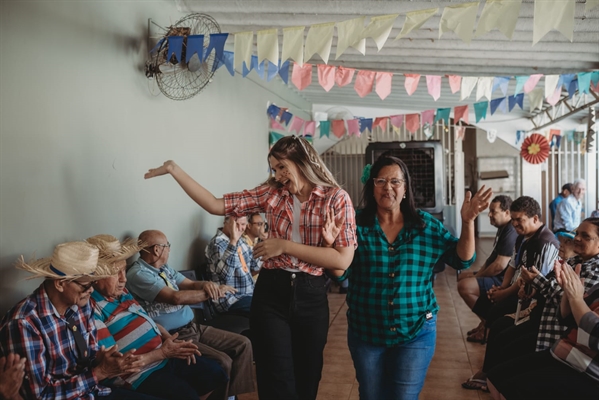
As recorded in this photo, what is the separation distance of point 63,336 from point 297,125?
662cm

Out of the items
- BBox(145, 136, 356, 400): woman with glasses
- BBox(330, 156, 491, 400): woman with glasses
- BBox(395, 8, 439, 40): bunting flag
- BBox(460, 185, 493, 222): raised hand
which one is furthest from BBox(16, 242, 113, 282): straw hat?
BBox(395, 8, 439, 40): bunting flag

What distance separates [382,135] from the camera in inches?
460

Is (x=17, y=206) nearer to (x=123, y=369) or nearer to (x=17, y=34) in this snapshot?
(x=17, y=34)

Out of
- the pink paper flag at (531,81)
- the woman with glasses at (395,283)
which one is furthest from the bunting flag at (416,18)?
the pink paper flag at (531,81)

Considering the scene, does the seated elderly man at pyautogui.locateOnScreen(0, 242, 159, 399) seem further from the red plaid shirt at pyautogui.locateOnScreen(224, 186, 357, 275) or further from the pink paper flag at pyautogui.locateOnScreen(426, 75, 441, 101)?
the pink paper flag at pyautogui.locateOnScreen(426, 75, 441, 101)

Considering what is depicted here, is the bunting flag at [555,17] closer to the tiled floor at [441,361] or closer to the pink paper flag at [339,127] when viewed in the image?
the tiled floor at [441,361]

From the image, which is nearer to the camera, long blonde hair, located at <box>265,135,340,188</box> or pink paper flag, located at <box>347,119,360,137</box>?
long blonde hair, located at <box>265,135,340,188</box>

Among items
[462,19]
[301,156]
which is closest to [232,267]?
[301,156]

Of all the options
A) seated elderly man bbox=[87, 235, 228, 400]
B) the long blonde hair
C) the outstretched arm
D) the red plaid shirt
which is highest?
the long blonde hair

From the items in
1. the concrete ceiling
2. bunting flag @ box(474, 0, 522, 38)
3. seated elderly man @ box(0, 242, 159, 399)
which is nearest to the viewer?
seated elderly man @ box(0, 242, 159, 399)

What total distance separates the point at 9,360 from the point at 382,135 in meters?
10.2

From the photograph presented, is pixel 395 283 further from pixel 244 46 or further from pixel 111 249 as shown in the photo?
pixel 244 46

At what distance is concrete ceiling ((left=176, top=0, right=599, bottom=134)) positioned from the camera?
15.2 feet

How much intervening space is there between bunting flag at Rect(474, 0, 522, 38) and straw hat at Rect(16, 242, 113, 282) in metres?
2.43
